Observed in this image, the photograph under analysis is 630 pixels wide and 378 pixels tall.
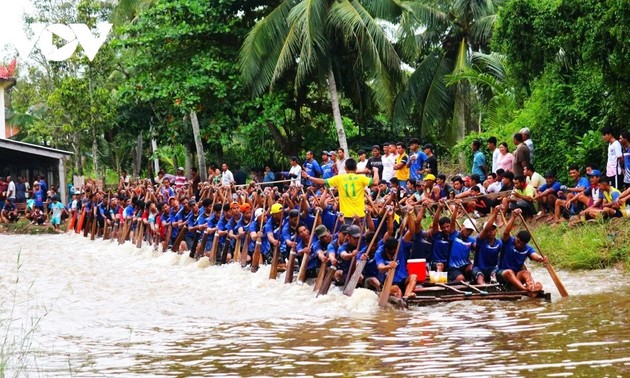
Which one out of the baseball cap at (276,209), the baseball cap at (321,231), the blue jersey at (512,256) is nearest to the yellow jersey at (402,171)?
the baseball cap at (276,209)

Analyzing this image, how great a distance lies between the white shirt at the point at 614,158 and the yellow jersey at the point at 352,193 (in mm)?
4051

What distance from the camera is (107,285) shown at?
53.7 ft

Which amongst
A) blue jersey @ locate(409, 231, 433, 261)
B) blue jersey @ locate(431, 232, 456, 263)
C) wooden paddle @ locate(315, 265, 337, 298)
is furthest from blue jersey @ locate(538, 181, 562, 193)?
wooden paddle @ locate(315, 265, 337, 298)

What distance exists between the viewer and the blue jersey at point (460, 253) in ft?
43.3

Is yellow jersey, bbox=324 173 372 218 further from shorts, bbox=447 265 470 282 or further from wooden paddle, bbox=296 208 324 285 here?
shorts, bbox=447 265 470 282

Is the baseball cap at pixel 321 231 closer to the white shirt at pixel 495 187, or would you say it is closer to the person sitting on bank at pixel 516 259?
the person sitting on bank at pixel 516 259

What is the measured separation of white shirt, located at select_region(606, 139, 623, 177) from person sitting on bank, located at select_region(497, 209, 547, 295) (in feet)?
12.2

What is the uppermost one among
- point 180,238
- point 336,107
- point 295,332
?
point 336,107

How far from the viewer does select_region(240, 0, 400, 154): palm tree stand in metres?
22.9

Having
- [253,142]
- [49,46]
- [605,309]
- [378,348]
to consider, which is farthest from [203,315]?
[49,46]

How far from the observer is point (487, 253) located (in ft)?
42.5

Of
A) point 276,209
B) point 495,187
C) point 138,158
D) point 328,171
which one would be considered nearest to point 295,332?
point 276,209

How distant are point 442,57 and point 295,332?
15.9 metres

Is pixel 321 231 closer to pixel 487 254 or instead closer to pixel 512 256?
pixel 487 254
